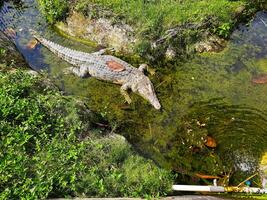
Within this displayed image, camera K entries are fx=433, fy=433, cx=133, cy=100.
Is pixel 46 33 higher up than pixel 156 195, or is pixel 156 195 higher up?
pixel 46 33

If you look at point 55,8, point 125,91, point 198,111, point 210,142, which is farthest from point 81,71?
point 210,142

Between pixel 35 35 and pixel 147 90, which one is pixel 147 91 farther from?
pixel 35 35

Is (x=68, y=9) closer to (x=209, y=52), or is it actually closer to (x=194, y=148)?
(x=209, y=52)

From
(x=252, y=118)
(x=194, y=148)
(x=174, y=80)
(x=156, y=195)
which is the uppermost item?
(x=174, y=80)

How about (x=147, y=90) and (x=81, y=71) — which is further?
(x=81, y=71)

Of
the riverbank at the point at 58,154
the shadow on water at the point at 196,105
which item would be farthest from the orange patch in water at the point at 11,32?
the riverbank at the point at 58,154

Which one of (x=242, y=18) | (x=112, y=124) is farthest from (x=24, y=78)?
(x=242, y=18)
